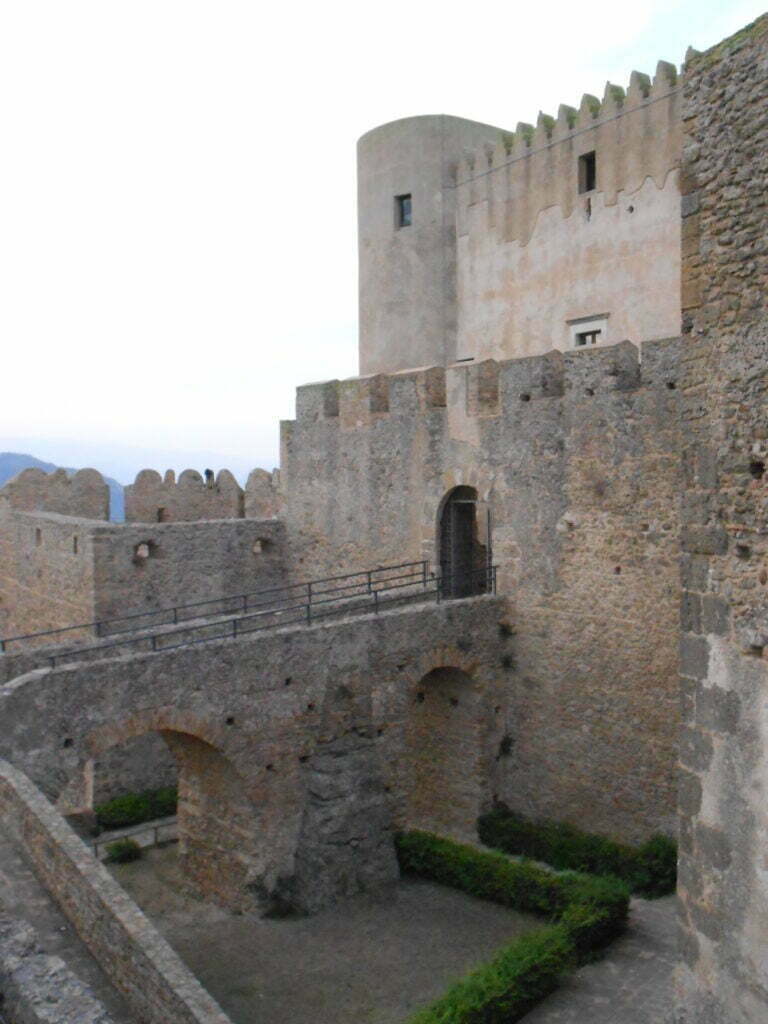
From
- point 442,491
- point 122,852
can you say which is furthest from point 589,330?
point 122,852

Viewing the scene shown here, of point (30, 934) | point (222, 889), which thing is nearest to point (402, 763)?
point (222, 889)

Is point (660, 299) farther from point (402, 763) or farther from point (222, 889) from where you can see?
point (222, 889)

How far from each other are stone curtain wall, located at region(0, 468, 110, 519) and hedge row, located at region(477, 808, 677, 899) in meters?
12.0

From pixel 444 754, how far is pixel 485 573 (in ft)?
10.3

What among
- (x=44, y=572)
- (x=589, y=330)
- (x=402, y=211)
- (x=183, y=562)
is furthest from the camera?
(x=402, y=211)

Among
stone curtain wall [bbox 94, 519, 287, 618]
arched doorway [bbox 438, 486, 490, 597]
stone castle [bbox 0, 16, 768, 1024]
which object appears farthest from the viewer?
stone curtain wall [bbox 94, 519, 287, 618]

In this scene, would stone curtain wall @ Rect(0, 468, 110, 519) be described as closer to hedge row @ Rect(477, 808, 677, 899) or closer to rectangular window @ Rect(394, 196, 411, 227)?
rectangular window @ Rect(394, 196, 411, 227)

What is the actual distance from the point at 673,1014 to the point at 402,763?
24.2 ft

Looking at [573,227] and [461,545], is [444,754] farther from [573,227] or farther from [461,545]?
[573,227]

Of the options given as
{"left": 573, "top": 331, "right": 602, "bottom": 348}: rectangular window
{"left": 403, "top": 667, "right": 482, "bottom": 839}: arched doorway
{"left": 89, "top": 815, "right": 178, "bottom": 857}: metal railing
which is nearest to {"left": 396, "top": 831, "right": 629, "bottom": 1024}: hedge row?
{"left": 403, "top": 667, "right": 482, "bottom": 839}: arched doorway

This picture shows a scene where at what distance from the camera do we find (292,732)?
1282cm

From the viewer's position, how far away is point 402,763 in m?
14.2

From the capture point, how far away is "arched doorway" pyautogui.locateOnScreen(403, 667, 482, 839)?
15.1 m

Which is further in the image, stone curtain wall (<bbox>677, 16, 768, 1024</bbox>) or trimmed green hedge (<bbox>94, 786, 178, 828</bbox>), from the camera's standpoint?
trimmed green hedge (<bbox>94, 786, 178, 828</bbox>)
